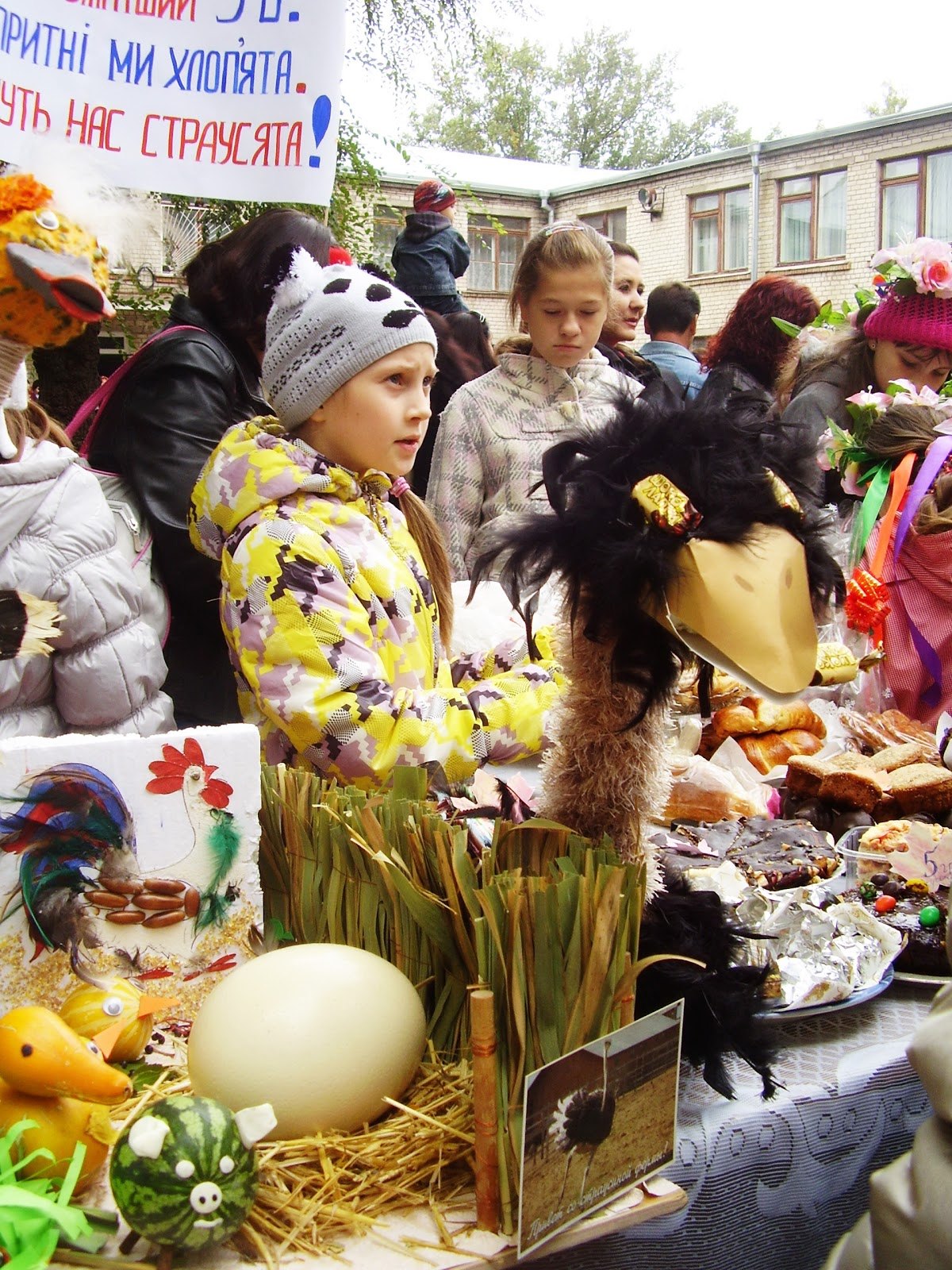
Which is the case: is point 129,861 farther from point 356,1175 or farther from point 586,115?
point 586,115

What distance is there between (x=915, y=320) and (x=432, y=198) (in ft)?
7.17

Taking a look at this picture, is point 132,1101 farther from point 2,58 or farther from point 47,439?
point 2,58

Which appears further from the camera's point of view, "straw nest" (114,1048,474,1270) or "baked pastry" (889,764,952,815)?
"baked pastry" (889,764,952,815)

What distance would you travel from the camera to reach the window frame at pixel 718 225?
16.9 m

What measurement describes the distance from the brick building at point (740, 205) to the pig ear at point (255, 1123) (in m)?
14.0

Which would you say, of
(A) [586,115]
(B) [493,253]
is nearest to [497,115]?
(A) [586,115]

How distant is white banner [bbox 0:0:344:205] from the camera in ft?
6.75

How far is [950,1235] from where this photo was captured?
83 cm

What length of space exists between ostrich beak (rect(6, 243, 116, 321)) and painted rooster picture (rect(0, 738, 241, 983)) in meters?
0.59

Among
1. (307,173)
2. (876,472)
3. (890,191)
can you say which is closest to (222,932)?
(307,173)

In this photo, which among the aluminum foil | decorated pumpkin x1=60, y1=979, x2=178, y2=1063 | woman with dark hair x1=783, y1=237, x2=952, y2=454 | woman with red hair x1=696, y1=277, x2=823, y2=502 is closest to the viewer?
decorated pumpkin x1=60, y1=979, x2=178, y2=1063

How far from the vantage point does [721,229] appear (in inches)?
677

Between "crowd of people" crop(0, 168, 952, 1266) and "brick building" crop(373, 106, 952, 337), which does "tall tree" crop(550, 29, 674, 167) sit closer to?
"brick building" crop(373, 106, 952, 337)

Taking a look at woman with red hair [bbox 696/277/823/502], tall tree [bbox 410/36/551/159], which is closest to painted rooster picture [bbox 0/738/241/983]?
woman with red hair [bbox 696/277/823/502]
